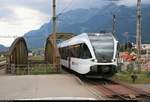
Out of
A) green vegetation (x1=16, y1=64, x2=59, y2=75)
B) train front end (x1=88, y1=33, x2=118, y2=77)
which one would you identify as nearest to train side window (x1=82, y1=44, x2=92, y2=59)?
train front end (x1=88, y1=33, x2=118, y2=77)

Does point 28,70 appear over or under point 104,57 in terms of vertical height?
under

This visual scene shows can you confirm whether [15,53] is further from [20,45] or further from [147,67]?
[147,67]

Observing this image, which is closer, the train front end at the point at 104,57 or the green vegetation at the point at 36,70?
the train front end at the point at 104,57

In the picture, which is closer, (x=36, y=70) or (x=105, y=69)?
(x=105, y=69)

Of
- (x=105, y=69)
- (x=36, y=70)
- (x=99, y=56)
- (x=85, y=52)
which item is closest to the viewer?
(x=99, y=56)

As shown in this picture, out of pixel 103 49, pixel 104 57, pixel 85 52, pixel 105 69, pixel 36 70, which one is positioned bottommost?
pixel 36 70

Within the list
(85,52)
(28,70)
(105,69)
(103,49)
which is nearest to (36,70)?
(28,70)

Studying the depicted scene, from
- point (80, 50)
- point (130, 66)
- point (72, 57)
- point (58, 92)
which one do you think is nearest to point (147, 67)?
point (130, 66)

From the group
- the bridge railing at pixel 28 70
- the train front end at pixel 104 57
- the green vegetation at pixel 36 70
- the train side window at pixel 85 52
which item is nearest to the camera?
the train front end at pixel 104 57

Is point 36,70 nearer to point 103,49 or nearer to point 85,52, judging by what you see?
point 85,52

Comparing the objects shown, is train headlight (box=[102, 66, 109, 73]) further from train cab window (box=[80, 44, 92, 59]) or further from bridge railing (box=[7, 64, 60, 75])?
bridge railing (box=[7, 64, 60, 75])

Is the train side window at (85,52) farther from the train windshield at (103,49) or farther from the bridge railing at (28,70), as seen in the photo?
the bridge railing at (28,70)

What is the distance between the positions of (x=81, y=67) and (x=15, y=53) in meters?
19.8

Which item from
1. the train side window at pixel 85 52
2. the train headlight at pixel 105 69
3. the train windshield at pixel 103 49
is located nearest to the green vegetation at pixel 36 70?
the train side window at pixel 85 52
